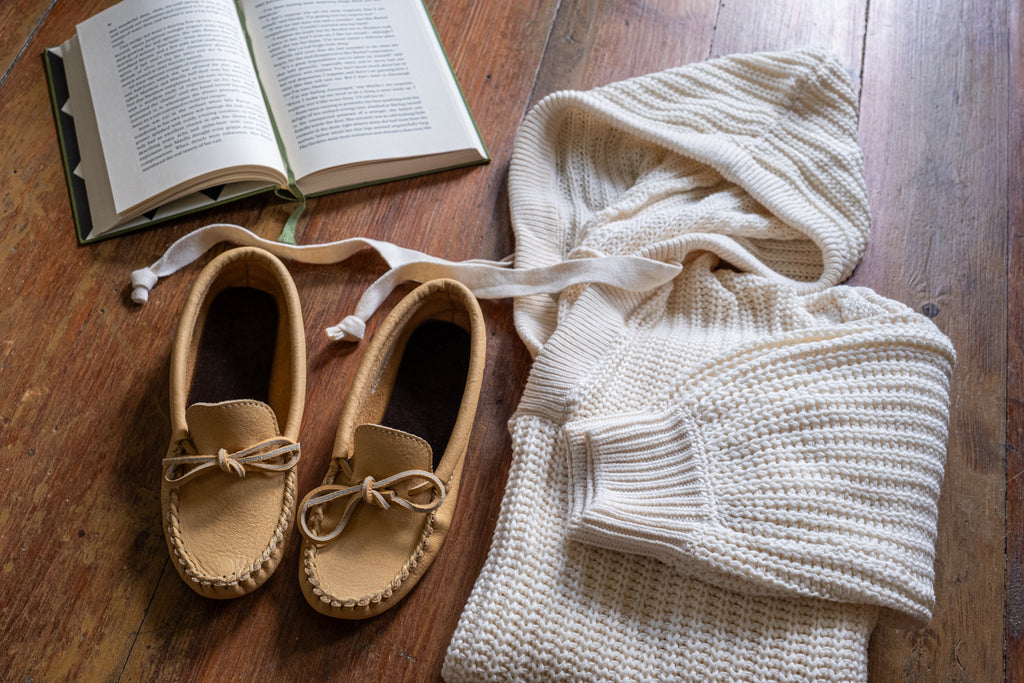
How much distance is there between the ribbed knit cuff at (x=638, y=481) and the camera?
0.73 meters

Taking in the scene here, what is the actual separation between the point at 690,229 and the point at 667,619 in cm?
46

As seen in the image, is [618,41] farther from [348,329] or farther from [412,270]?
[348,329]

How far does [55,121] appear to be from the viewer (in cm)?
100

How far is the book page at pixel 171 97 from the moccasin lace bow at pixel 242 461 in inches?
14.2

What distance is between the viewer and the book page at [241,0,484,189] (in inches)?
38.5

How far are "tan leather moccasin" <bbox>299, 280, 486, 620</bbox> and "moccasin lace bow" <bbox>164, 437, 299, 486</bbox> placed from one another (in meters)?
0.05

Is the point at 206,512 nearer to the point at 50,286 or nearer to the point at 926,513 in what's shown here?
the point at 50,286

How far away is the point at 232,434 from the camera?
77 centimetres

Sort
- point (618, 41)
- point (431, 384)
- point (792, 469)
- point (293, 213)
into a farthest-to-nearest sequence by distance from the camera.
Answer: point (618, 41) → point (293, 213) → point (431, 384) → point (792, 469)

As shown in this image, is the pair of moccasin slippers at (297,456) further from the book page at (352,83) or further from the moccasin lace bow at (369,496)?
the book page at (352,83)

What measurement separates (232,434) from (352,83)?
52 cm

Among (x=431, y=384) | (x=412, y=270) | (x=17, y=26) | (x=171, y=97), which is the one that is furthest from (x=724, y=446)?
(x=17, y=26)

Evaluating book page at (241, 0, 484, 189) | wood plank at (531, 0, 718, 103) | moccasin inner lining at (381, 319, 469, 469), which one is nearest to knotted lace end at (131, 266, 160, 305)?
book page at (241, 0, 484, 189)

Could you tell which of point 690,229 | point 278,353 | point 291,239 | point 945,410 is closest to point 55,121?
point 291,239
